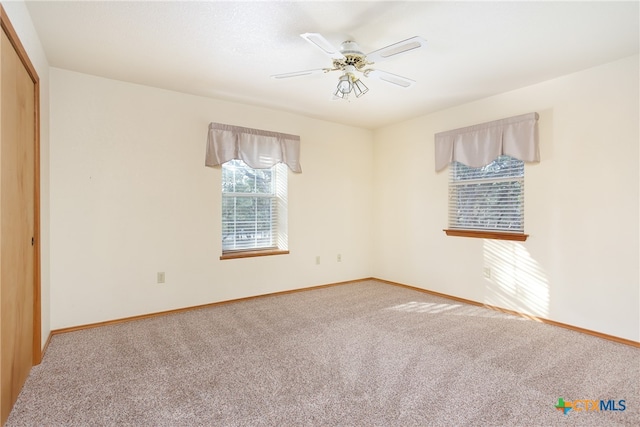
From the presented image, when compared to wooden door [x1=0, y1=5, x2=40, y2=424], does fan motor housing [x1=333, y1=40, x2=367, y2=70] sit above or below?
above

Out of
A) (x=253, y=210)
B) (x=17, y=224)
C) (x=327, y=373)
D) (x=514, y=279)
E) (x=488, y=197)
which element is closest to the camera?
(x=17, y=224)

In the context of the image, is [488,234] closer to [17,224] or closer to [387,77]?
[387,77]

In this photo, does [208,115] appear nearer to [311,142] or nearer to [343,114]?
[311,142]

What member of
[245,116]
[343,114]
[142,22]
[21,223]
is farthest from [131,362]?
[343,114]

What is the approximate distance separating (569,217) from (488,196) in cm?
83

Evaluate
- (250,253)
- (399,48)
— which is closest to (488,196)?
(399,48)

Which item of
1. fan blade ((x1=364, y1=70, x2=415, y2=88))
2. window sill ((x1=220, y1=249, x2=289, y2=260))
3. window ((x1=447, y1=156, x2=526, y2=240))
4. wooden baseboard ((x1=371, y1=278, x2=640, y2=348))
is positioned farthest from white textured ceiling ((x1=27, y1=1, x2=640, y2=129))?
wooden baseboard ((x1=371, y1=278, x2=640, y2=348))

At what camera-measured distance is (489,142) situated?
3.63 meters

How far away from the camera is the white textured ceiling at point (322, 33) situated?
2.06 metres

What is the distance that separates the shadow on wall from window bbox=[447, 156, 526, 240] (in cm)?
18

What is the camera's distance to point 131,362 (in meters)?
2.37

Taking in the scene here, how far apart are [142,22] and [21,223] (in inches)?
58.7

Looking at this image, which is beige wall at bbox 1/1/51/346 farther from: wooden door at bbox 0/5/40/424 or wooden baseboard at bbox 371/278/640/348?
wooden baseboard at bbox 371/278/640/348

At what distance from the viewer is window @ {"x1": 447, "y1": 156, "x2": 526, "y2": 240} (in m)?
3.52
